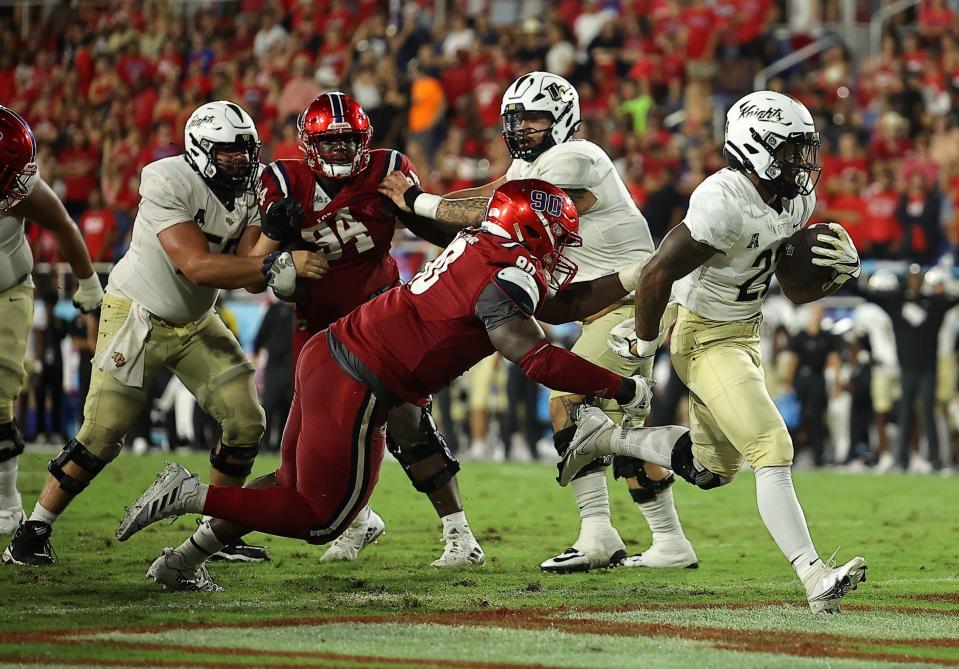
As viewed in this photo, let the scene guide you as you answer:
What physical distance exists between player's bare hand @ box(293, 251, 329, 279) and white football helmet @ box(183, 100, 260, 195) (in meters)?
0.74

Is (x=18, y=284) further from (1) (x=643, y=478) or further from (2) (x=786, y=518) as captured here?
(2) (x=786, y=518)

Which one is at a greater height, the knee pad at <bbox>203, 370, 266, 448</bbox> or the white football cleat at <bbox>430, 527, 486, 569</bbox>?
the knee pad at <bbox>203, 370, 266, 448</bbox>

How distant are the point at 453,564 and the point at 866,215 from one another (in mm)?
8141

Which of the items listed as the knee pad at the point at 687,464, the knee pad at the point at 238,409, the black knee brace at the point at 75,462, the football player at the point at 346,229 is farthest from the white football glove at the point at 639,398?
the black knee brace at the point at 75,462

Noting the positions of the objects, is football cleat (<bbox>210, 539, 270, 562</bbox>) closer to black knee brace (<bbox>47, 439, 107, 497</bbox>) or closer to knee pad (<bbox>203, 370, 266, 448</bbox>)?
knee pad (<bbox>203, 370, 266, 448</bbox>)

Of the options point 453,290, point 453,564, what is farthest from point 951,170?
point 453,290

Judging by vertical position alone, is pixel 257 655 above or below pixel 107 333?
below

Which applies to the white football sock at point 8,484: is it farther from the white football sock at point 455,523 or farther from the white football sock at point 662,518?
the white football sock at point 662,518

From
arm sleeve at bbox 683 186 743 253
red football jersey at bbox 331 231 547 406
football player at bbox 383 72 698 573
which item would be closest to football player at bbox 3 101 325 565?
football player at bbox 383 72 698 573

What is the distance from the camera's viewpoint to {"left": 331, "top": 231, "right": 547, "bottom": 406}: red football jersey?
16.5 feet

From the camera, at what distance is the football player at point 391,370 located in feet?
16.5

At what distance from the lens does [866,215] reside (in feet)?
43.7

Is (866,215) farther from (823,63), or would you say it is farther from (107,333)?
(107,333)

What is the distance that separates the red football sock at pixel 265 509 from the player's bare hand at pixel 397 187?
1.63 metres
